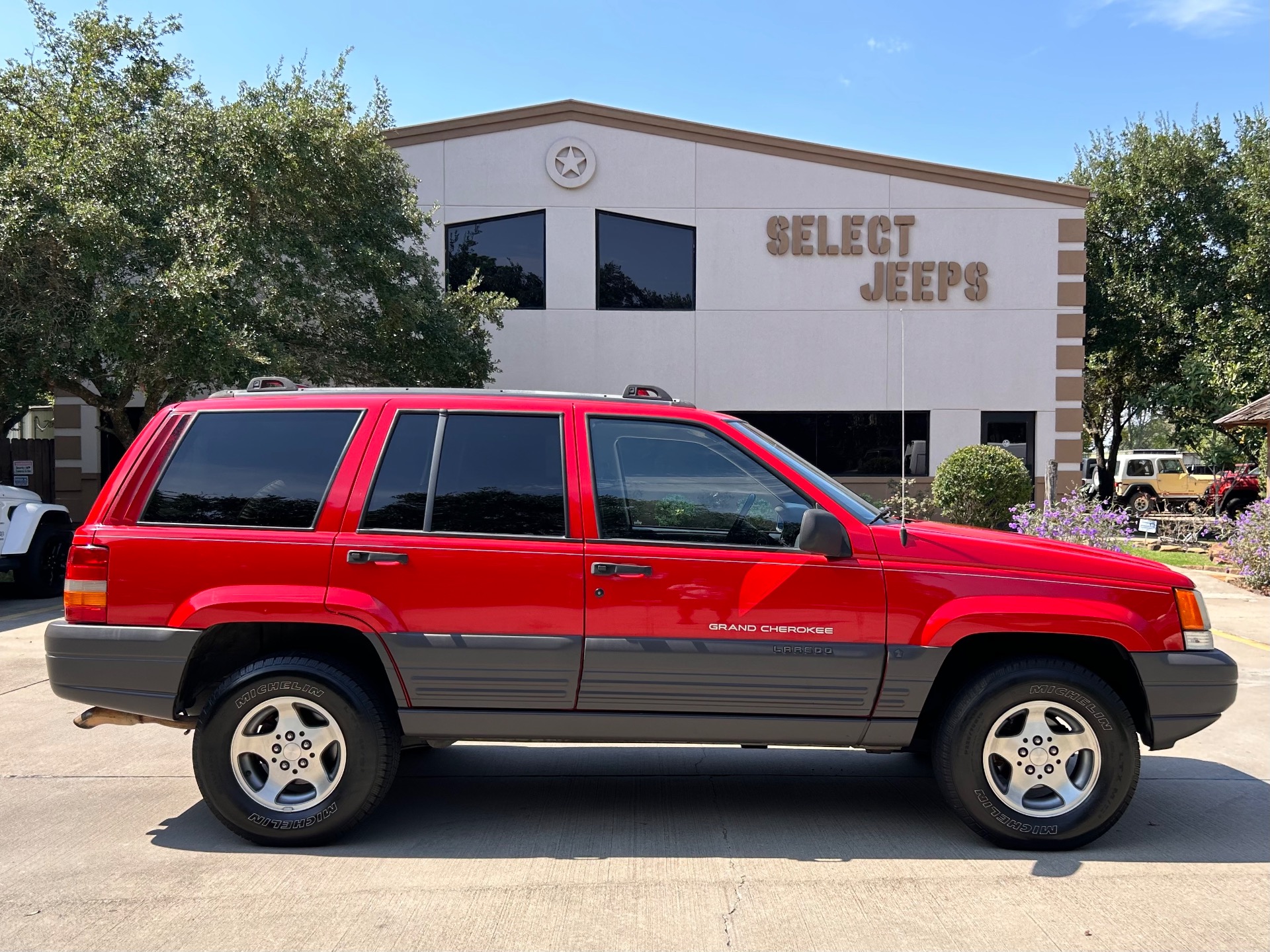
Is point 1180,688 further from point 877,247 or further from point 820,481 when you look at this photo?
point 877,247

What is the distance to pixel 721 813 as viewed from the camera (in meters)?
4.70

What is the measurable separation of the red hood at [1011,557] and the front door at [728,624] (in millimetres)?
163

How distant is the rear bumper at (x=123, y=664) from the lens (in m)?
4.14

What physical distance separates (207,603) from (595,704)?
67.6 inches

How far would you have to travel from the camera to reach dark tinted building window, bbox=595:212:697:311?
61.0 ft

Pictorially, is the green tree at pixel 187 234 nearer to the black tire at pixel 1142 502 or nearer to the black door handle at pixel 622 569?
the black door handle at pixel 622 569

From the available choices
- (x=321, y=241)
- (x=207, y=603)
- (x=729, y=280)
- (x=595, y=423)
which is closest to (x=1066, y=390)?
(x=729, y=280)

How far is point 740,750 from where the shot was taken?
5.77m

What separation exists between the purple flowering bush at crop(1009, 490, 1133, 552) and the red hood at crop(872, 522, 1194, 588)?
20.3 ft

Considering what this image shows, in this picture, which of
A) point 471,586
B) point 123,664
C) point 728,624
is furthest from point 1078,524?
point 123,664

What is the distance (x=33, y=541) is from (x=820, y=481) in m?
10.6

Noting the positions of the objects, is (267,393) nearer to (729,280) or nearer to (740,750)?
(740,750)

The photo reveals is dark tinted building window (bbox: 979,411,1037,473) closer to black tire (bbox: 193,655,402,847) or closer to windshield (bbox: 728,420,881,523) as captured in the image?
windshield (bbox: 728,420,881,523)

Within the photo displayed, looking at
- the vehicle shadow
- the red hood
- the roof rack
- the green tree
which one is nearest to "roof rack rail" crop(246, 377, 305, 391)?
the roof rack
